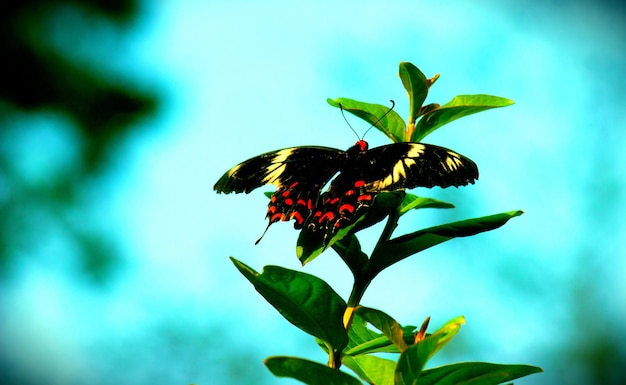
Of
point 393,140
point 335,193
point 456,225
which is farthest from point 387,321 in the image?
point 393,140

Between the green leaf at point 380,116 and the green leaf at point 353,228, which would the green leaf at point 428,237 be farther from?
the green leaf at point 380,116

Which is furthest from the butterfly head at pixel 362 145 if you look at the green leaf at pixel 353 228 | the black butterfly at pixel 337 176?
the green leaf at pixel 353 228

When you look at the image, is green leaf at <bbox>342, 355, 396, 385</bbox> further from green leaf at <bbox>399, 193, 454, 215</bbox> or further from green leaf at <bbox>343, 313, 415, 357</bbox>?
green leaf at <bbox>399, 193, 454, 215</bbox>

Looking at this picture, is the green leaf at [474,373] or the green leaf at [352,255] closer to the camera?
the green leaf at [474,373]

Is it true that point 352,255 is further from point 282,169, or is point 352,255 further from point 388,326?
point 282,169

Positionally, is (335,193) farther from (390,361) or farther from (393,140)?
(390,361)

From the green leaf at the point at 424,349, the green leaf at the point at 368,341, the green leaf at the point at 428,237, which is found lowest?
the green leaf at the point at 424,349

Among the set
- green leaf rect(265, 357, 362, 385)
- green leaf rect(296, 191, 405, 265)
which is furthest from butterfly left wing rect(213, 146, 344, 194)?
green leaf rect(265, 357, 362, 385)
